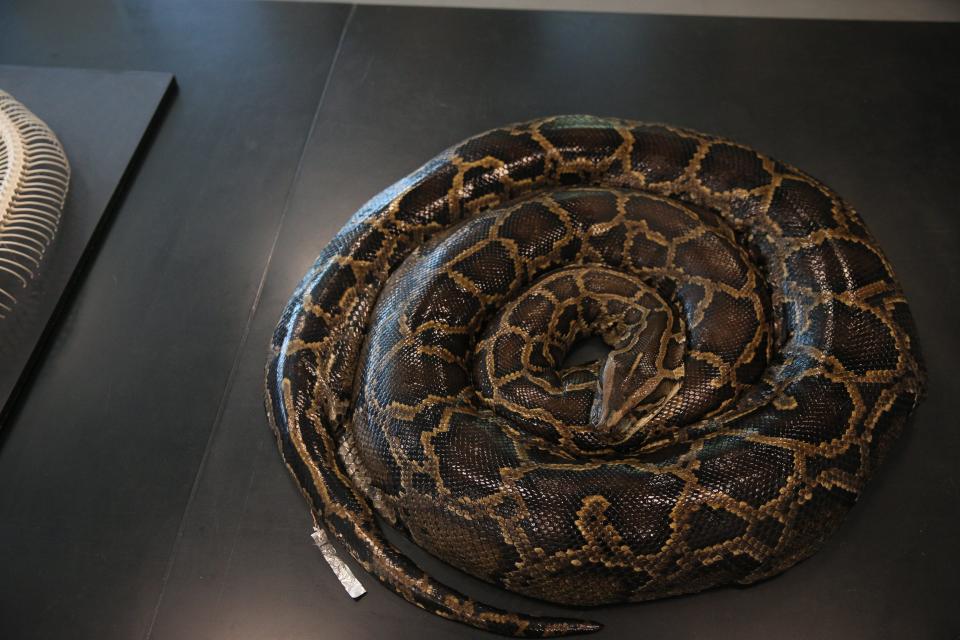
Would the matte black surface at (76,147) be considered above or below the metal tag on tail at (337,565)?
above

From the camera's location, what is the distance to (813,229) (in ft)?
13.1

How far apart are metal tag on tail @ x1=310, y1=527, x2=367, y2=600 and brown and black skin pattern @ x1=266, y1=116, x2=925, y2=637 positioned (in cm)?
8

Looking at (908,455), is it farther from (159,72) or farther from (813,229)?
(159,72)

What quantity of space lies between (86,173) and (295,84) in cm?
155

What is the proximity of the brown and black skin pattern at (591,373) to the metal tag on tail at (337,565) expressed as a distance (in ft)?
0.27

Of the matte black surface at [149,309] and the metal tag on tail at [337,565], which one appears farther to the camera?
the matte black surface at [149,309]

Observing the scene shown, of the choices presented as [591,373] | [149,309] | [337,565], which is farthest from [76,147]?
[591,373]

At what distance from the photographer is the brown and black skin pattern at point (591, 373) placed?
10.5 ft

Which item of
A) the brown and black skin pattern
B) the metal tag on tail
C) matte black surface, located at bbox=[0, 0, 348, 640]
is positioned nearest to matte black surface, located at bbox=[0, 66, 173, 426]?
matte black surface, located at bbox=[0, 0, 348, 640]

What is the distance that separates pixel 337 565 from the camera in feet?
11.7

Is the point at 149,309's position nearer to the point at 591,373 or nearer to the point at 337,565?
the point at 337,565

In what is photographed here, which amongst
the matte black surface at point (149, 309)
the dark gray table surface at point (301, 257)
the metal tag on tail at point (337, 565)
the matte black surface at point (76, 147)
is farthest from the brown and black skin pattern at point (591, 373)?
the matte black surface at point (76, 147)

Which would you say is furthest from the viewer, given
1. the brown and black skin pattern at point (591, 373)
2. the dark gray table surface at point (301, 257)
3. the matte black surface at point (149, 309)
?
the matte black surface at point (149, 309)

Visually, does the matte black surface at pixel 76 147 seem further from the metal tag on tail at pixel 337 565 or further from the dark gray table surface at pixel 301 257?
the metal tag on tail at pixel 337 565
